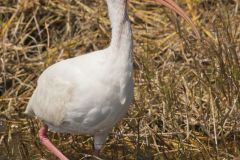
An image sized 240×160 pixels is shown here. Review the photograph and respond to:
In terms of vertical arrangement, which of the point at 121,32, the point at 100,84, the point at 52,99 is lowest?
the point at 52,99

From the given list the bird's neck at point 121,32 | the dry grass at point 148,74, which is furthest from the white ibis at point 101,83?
the dry grass at point 148,74

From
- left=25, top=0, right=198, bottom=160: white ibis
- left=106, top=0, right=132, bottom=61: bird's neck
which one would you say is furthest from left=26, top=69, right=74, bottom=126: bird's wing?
left=106, top=0, right=132, bottom=61: bird's neck

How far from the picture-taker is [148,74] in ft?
20.4

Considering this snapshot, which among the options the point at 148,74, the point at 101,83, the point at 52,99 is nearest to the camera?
the point at 101,83

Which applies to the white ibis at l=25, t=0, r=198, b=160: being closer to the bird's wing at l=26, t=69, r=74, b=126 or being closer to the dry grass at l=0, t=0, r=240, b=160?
the bird's wing at l=26, t=69, r=74, b=126

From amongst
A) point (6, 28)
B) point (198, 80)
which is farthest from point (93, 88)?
point (6, 28)

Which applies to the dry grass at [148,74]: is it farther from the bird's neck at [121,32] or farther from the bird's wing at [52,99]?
the bird's neck at [121,32]

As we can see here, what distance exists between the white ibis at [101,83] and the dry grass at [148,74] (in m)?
0.48

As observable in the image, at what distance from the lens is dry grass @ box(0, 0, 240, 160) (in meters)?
5.79

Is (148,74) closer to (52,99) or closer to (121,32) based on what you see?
(52,99)

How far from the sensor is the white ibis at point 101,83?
4.65 metres

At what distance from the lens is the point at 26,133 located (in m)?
6.39

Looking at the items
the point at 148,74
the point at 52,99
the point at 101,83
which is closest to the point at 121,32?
the point at 101,83

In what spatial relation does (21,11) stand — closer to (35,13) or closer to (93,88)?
(35,13)
